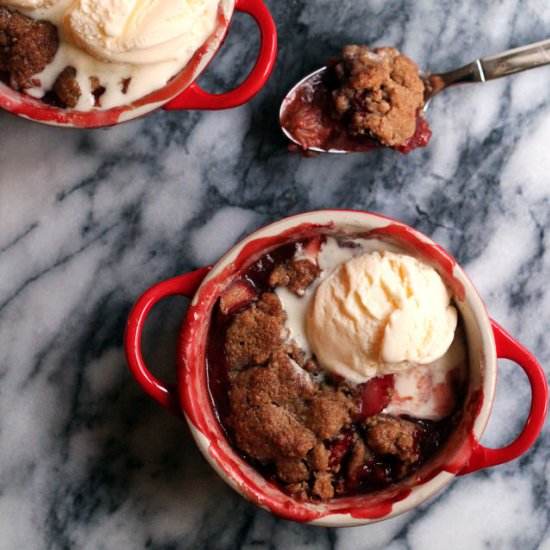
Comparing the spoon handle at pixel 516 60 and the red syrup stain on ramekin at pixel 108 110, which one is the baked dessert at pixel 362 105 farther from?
the red syrup stain on ramekin at pixel 108 110

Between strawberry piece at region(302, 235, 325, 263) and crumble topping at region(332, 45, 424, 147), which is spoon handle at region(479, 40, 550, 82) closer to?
crumble topping at region(332, 45, 424, 147)

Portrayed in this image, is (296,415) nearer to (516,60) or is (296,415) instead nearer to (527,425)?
(527,425)

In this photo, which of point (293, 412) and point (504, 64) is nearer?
point (293, 412)

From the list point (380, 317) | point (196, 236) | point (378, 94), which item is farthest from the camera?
point (196, 236)

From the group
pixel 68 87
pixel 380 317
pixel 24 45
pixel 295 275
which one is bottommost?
pixel 380 317

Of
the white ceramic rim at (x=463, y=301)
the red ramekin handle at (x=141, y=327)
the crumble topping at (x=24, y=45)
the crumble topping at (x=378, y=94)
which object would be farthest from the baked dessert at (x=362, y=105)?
the crumble topping at (x=24, y=45)

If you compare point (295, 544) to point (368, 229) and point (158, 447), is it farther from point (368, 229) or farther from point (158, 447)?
Result: point (368, 229)

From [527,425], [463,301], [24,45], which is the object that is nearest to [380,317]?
[463,301]

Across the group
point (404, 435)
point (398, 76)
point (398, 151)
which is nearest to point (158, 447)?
point (404, 435)
